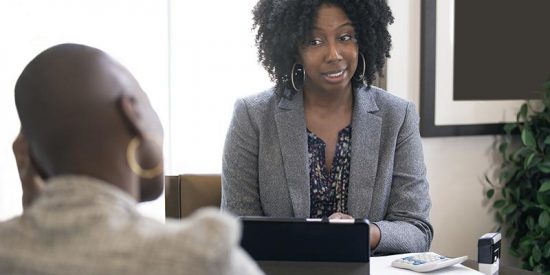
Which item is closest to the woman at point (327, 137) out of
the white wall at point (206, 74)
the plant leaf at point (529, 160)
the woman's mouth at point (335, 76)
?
the woman's mouth at point (335, 76)

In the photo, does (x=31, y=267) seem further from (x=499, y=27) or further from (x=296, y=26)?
(x=499, y=27)

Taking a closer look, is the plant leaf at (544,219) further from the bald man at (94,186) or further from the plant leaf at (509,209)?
the bald man at (94,186)

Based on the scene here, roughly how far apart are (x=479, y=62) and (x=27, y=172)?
2.50 meters

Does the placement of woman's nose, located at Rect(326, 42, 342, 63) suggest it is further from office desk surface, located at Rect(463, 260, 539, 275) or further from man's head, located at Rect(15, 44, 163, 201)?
man's head, located at Rect(15, 44, 163, 201)

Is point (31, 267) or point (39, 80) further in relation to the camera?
point (39, 80)

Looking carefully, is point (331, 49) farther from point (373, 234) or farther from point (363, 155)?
point (373, 234)

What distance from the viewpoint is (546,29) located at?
3.17 metres

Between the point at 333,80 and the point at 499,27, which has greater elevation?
the point at 499,27

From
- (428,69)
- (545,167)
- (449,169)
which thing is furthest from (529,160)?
(428,69)

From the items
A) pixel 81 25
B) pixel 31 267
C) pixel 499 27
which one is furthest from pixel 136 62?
pixel 31 267

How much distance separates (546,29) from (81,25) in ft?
6.58

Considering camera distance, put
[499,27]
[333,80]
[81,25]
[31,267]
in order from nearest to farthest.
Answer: [31,267]
[333,80]
[81,25]
[499,27]

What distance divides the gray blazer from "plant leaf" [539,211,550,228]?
1116 mm

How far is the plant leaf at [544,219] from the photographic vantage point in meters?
A: 2.88
